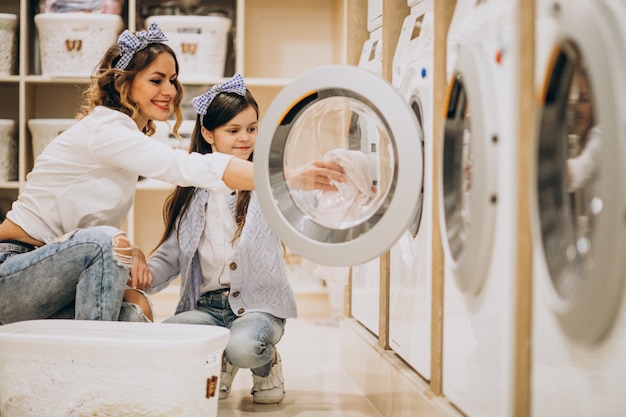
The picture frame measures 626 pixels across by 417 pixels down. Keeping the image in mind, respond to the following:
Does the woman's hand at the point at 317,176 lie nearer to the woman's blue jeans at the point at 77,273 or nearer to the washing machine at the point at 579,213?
the woman's blue jeans at the point at 77,273

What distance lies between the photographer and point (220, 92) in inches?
88.1

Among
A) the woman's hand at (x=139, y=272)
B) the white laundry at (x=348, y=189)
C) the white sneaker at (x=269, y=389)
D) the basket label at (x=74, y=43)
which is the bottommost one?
the white sneaker at (x=269, y=389)

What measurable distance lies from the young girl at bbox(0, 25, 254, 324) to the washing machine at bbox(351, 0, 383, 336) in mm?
610

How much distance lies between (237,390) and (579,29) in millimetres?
1579

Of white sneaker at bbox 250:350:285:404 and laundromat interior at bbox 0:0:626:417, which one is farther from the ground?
laundromat interior at bbox 0:0:626:417

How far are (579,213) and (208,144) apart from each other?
1.37 m

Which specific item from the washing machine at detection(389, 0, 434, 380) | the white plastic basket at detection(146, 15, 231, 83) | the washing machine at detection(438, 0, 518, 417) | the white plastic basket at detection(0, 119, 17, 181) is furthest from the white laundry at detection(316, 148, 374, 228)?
the white plastic basket at detection(0, 119, 17, 181)

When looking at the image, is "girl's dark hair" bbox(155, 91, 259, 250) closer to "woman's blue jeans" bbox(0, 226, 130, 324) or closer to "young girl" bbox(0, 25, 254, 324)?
"young girl" bbox(0, 25, 254, 324)

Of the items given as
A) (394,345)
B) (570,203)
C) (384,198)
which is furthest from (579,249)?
(394,345)

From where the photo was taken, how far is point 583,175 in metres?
1.12

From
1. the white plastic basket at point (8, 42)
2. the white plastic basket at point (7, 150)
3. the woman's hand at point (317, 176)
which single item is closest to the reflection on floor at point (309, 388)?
the woman's hand at point (317, 176)

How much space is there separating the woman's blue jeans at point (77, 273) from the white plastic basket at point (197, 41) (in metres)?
1.85

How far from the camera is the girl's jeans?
6.57 ft

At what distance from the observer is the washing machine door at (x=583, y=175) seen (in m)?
1.03
